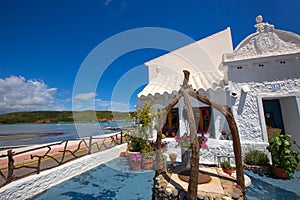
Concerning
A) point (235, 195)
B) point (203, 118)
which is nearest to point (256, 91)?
point (203, 118)

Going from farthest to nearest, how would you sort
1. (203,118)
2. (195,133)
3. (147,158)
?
(203,118), (147,158), (195,133)

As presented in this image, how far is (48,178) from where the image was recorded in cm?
568

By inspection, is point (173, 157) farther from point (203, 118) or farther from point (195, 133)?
point (195, 133)

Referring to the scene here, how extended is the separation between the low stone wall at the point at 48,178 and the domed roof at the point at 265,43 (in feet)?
29.2

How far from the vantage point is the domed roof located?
6598 millimetres

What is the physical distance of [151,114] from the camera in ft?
26.4

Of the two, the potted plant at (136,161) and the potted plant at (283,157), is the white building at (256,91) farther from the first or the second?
the potted plant at (136,161)

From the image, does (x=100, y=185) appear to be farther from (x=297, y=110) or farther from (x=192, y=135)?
(x=297, y=110)

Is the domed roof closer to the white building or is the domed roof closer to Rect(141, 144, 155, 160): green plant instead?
the white building

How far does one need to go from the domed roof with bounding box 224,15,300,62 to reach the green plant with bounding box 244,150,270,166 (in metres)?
4.52

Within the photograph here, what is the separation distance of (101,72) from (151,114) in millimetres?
3438

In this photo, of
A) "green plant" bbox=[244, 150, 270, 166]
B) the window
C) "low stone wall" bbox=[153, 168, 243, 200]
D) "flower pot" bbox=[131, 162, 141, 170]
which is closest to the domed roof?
the window

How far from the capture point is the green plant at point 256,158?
6.32 m

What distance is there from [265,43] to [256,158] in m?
5.44
